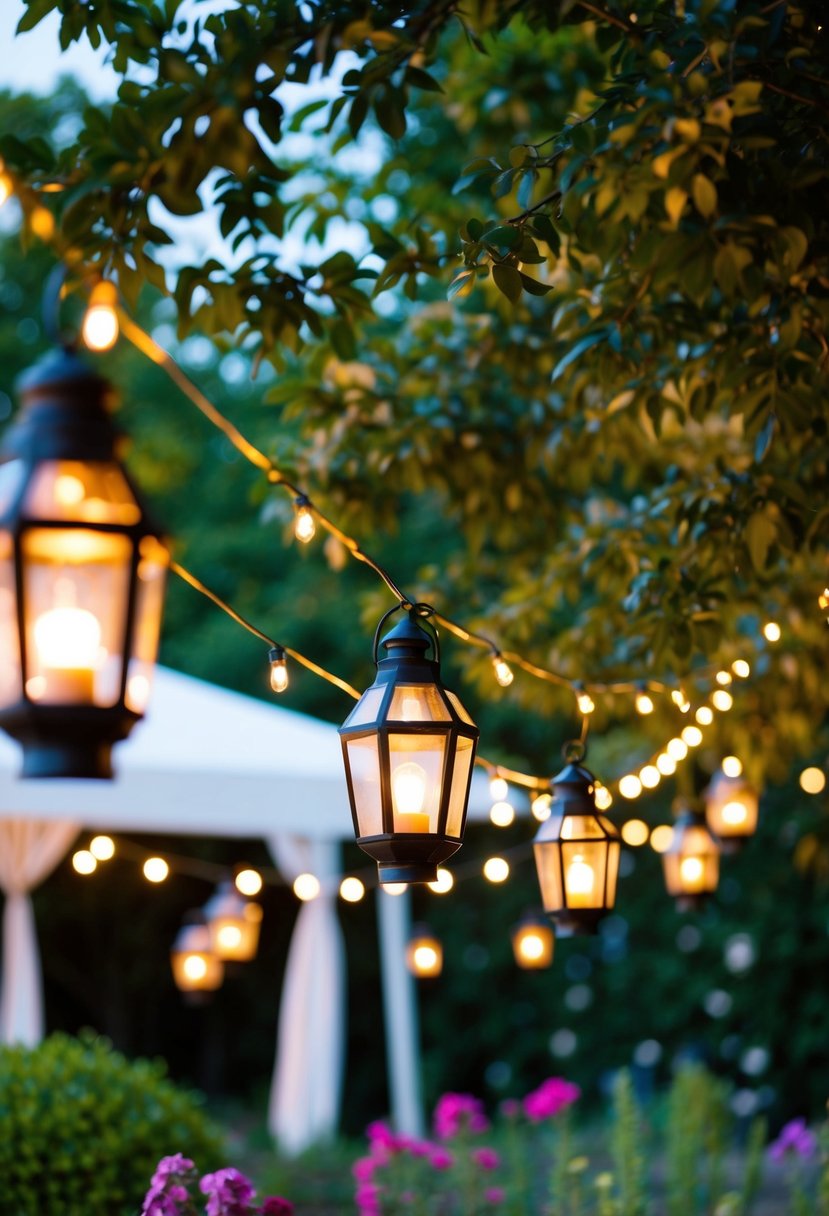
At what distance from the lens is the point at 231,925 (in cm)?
803

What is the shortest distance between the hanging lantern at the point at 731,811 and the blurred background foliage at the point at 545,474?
0.15m

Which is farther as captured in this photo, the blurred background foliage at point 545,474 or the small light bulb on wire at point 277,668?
the small light bulb on wire at point 277,668

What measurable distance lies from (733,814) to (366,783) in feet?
12.9

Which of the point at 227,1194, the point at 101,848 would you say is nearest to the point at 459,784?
the point at 227,1194

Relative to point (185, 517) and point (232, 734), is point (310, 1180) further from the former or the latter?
point (185, 517)

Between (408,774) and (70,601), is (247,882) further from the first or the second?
(70,601)

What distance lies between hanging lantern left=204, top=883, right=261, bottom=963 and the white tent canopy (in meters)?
0.63

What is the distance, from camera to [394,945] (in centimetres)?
1023

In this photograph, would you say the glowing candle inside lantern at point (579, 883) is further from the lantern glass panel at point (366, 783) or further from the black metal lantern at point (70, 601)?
the black metal lantern at point (70, 601)

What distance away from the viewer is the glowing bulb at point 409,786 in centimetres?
263

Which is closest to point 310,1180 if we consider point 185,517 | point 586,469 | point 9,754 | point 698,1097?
point 698,1097

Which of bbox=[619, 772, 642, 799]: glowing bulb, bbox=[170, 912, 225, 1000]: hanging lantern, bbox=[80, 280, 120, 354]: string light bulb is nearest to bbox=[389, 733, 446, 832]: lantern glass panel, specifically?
bbox=[80, 280, 120, 354]: string light bulb

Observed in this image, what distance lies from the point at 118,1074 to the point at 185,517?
34.2ft

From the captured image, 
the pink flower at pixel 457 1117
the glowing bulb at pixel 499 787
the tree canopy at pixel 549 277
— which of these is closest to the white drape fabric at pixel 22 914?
the pink flower at pixel 457 1117
